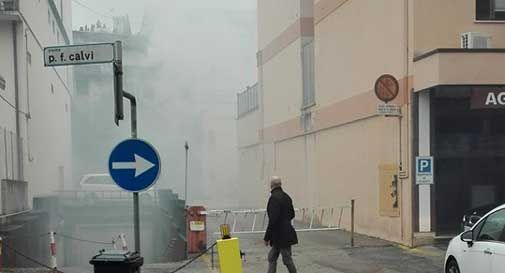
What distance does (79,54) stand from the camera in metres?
7.25

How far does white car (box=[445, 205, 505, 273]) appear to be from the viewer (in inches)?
287

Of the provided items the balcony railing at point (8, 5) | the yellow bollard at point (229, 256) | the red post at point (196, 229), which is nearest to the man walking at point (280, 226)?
the yellow bollard at point (229, 256)

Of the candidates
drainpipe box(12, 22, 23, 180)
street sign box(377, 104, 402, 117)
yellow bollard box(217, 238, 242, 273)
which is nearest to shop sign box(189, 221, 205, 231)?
street sign box(377, 104, 402, 117)

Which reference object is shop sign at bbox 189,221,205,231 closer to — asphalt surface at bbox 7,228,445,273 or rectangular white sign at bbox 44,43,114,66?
asphalt surface at bbox 7,228,445,273

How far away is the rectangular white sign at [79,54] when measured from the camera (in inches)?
282

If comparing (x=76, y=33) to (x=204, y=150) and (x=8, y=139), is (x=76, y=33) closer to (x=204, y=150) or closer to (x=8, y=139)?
(x=204, y=150)

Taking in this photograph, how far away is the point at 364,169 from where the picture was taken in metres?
16.3

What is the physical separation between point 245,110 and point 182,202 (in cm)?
2083

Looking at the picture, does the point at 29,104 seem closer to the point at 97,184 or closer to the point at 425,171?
the point at 97,184

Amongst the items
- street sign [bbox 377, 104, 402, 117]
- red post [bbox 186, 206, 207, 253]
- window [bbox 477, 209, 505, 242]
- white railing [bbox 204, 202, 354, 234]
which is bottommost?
white railing [bbox 204, 202, 354, 234]

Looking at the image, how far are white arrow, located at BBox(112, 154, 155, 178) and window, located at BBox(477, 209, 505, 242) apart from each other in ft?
12.9

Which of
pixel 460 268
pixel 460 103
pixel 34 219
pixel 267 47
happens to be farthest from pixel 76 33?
pixel 460 268

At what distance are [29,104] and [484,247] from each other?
13511mm

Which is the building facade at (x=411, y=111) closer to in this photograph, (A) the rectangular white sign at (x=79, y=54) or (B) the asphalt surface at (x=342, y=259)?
(B) the asphalt surface at (x=342, y=259)
